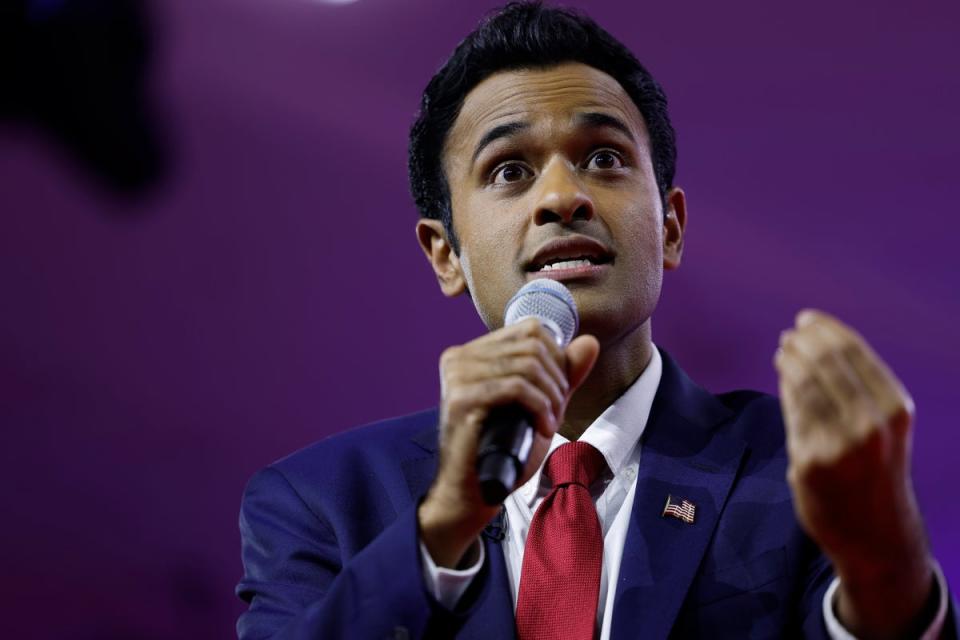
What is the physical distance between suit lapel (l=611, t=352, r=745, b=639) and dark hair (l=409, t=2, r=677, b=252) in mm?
502

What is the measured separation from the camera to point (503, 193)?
1.81 meters

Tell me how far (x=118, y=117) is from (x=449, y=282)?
135 centimetres

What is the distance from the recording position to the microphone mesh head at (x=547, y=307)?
1331mm

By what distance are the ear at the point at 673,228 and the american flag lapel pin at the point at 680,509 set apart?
0.61 metres

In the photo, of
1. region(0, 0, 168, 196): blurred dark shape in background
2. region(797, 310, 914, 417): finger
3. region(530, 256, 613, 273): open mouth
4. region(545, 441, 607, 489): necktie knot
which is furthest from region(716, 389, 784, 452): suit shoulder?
region(0, 0, 168, 196): blurred dark shape in background

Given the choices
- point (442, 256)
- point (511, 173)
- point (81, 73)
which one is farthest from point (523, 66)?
point (81, 73)

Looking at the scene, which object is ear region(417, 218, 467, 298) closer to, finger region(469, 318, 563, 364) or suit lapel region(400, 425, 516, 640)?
suit lapel region(400, 425, 516, 640)

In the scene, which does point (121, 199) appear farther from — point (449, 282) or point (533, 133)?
point (533, 133)

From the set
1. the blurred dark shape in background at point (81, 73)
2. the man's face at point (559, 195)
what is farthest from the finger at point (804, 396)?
the blurred dark shape in background at point (81, 73)

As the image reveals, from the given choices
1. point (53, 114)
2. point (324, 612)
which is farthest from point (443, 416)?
point (53, 114)

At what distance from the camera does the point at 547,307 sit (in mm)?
1352

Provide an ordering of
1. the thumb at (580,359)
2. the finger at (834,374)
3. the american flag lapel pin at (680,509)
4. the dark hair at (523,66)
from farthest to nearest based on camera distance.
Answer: the dark hair at (523,66), the american flag lapel pin at (680,509), the thumb at (580,359), the finger at (834,374)

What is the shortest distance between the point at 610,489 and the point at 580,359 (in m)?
0.51

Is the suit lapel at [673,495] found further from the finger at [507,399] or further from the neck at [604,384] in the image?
the finger at [507,399]
